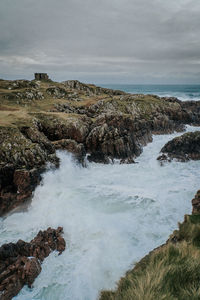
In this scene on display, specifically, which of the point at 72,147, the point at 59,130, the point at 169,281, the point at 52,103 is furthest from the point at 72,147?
the point at 169,281

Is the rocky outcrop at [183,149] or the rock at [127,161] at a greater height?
the rocky outcrop at [183,149]

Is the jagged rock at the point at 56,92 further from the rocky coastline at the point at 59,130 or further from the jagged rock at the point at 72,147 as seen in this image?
the jagged rock at the point at 72,147

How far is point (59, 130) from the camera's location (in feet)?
95.2

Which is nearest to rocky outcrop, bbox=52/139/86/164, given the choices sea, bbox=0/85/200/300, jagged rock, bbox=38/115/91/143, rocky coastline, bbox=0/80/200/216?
rocky coastline, bbox=0/80/200/216

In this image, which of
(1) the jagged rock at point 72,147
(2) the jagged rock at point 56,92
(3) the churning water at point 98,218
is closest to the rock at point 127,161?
(3) the churning water at point 98,218

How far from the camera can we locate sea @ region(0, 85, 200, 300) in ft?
31.3

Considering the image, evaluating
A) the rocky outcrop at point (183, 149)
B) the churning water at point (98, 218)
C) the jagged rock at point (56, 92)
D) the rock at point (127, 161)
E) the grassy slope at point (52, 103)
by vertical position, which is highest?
the jagged rock at point (56, 92)

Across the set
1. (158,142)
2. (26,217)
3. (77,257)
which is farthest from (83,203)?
(158,142)

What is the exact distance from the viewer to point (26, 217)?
15227 mm

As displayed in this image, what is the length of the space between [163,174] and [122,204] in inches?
341

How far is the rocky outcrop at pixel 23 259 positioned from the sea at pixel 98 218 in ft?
1.22

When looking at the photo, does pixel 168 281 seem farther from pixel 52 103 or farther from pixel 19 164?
pixel 52 103

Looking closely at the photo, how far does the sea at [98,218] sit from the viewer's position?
9555 mm

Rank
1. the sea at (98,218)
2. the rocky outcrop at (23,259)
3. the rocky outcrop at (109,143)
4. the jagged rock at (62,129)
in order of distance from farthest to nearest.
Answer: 1. the jagged rock at (62,129)
2. the rocky outcrop at (109,143)
3. the sea at (98,218)
4. the rocky outcrop at (23,259)
